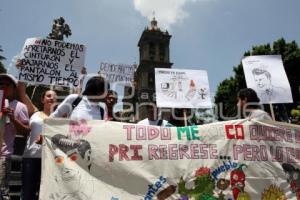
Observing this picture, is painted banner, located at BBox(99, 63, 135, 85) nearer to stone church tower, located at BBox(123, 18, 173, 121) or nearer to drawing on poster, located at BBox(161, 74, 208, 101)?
drawing on poster, located at BBox(161, 74, 208, 101)

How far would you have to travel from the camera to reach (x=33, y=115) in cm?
445

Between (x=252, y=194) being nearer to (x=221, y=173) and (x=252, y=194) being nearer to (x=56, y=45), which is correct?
(x=221, y=173)

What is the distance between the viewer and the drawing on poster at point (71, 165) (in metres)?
3.82

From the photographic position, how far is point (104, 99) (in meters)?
4.44

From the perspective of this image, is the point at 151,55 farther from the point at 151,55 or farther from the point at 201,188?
the point at 201,188

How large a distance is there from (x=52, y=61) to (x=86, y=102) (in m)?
2.21

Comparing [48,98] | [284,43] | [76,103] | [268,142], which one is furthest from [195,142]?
[284,43]

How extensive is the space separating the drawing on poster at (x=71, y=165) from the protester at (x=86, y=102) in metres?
0.32

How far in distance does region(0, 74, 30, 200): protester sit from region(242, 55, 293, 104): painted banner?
13.5ft

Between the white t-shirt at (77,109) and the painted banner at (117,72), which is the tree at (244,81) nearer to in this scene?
the painted banner at (117,72)

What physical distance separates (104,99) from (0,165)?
131 centimetres

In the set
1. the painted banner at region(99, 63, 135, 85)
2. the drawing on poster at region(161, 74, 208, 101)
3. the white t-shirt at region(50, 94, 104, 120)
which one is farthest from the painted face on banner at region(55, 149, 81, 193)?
the painted banner at region(99, 63, 135, 85)

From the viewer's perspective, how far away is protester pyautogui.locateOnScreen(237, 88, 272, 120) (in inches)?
184

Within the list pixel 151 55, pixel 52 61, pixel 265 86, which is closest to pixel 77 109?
pixel 52 61
